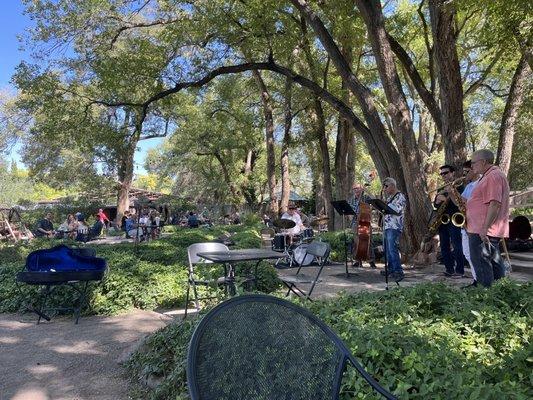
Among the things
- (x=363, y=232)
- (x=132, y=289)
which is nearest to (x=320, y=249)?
(x=132, y=289)

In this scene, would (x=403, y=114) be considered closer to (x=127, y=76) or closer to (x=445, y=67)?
(x=445, y=67)

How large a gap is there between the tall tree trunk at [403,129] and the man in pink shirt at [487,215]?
4.55 m

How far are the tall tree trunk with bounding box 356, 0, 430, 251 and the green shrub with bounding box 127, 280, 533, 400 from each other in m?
5.64

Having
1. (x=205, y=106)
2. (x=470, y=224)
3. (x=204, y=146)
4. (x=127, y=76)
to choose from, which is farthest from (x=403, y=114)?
(x=204, y=146)

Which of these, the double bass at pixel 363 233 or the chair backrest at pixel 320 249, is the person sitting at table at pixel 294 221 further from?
the chair backrest at pixel 320 249

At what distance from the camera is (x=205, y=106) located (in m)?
32.7

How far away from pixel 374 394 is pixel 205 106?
31333 mm

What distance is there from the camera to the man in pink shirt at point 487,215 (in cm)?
547

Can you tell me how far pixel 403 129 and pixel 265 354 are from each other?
9185mm

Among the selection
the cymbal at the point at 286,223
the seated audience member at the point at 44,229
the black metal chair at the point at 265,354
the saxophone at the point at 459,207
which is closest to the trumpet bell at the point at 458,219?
the saxophone at the point at 459,207

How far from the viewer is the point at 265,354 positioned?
6.53 ft

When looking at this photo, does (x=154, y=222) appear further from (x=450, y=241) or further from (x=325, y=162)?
(x=450, y=241)

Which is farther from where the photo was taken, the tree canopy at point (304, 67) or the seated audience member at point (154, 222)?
the seated audience member at point (154, 222)

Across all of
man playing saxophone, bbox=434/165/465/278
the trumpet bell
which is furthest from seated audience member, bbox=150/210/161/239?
the trumpet bell
